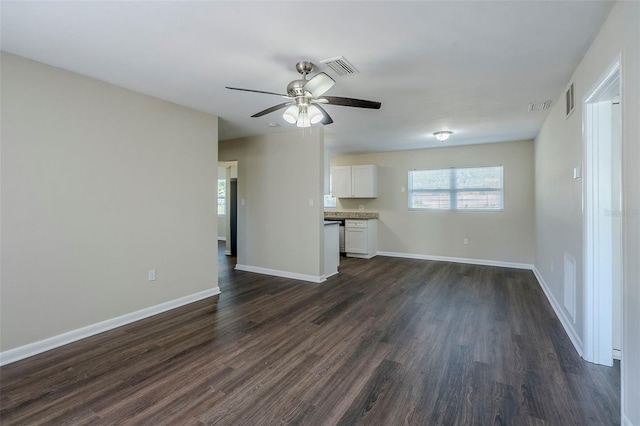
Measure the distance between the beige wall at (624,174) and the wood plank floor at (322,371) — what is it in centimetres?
44

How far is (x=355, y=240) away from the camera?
21.9 feet

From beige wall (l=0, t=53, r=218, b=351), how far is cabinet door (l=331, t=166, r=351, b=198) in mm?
3836

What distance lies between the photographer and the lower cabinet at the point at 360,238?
6.57 meters

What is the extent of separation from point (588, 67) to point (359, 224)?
15.4ft

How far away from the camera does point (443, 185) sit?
632 cm

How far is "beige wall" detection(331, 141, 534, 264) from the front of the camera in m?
5.61

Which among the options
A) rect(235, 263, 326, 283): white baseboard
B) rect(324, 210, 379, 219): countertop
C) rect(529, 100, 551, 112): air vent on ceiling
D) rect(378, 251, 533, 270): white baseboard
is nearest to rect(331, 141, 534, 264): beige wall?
rect(378, 251, 533, 270): white baseboard

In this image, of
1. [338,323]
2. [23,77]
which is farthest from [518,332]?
[23,77]

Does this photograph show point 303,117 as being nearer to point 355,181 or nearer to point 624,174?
point 624,174

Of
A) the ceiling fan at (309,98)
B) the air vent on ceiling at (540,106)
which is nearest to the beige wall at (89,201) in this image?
the ceiling fan at (309,98)

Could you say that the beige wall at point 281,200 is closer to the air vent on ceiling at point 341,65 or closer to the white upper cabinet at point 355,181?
the air vent on ceiling at point 341,65

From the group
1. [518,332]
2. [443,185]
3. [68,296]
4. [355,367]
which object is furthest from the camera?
[443,185]

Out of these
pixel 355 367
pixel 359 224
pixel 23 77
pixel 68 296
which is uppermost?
pixel 23 77

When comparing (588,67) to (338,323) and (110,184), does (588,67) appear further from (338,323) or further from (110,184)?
(110,184)
